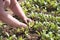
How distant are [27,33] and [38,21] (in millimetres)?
387

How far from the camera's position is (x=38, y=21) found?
3369mm

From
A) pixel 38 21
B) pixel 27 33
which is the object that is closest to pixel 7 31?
pixel 27 33

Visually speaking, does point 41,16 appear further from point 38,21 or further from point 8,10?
point 8,10

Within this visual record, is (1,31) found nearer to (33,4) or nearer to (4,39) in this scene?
(4,39)

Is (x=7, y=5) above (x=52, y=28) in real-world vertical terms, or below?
above

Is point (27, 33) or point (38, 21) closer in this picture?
point (27, 33)

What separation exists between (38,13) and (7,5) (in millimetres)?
650

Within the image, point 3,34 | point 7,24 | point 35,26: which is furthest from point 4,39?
point 35,26

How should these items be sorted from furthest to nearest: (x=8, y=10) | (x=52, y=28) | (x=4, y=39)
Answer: (x=8, y=10) < (x=52, y=28) < (x=4, y=39)

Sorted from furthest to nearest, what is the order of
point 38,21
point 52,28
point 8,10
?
point 8,10 → point 38,21 → point 52,28

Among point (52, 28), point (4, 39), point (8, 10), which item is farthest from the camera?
point (8, 10)

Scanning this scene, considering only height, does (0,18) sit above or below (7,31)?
above

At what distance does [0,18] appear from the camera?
9.75 ft

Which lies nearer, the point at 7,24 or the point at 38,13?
the point at 7,24
